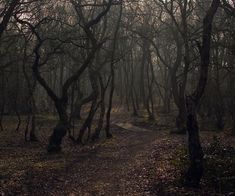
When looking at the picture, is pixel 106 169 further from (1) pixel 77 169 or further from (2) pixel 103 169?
(1) pixel 77 169

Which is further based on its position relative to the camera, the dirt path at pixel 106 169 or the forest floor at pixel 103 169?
the dirt path at pixel 106 169

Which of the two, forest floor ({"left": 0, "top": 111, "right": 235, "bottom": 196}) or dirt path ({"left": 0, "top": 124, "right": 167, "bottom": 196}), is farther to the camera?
dirt path ({"left": 0, "top": 124, "right": 167, "bottom": 196})

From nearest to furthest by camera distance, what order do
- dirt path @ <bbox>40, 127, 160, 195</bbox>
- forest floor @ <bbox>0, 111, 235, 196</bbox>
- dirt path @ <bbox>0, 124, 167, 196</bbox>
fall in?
forest floor @ <bbox>0, 111, 235, 196</bbox>, dirt path @ <bbox>0, 124, 167, 196</bbox>, dirt path @ <bbox>40, 127, 160, 195</bbox>

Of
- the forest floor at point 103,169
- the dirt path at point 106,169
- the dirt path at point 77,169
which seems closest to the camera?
the forest floor at point 103,169

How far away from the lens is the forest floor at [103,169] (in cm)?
1424

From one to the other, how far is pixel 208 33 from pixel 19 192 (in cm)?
723

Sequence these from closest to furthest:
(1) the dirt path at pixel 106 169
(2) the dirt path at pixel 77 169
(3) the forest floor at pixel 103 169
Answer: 1. (3) the forest floor at pixel 103 169
2. (2) the dirt path at pixel 77 169
3. (1) the dirt path at pixel 106 169

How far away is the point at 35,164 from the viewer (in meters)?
18.9

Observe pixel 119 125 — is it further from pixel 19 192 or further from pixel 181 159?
pixel 19 192

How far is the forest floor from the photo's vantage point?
14242mm

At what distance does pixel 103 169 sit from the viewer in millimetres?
18406

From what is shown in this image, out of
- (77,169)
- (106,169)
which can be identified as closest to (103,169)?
(106,169)

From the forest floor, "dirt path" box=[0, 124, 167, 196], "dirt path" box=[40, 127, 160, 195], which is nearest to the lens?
the forest floor

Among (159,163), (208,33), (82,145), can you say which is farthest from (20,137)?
(208,33)
